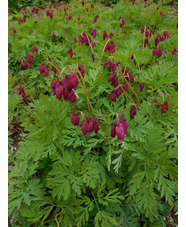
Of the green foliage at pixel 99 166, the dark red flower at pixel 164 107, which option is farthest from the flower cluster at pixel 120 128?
the dark red flower at pixel 164 107

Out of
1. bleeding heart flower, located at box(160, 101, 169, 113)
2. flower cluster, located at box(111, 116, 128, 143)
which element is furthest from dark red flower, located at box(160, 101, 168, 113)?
flower cluster, located at box(111, 116, 128, 143)

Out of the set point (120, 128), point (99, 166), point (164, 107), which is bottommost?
point (99, 166)

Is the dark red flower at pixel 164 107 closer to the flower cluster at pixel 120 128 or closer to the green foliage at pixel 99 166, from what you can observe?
the green foliage at pixel 99 166

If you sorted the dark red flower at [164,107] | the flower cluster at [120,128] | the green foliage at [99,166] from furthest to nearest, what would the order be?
the dark red flower at [164,107], the green foliage at [99,166], the flower cluster at [120,128]

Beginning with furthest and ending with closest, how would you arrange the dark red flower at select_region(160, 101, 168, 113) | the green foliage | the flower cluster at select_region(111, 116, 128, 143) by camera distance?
the dark red flower at select_region(160, 101, 168, 113) → the green foliage → the flower cluster at select_region(111, 116, 128, 143)

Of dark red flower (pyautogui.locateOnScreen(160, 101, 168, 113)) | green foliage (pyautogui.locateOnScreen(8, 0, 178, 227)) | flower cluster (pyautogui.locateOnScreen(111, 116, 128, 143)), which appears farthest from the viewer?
dark red flower (pyautogui.locateOnScreen(160, 101, 168, 113))

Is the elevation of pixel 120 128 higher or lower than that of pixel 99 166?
higher

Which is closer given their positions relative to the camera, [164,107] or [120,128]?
[120,128]

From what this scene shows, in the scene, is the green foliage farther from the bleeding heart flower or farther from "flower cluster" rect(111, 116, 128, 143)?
"flower cluster" rect(111, 116, 128, 143)

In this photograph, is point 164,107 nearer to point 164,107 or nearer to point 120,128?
point 164,107

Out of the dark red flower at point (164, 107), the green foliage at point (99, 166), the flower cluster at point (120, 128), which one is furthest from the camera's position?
the dark red flower at point (164, 107)

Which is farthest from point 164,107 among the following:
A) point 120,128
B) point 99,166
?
point 99,166

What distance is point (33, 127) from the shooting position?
2.05 m

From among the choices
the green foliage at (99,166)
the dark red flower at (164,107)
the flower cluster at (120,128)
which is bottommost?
A: the green foliage at (99,166)
